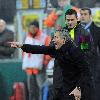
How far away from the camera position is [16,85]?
426 inches

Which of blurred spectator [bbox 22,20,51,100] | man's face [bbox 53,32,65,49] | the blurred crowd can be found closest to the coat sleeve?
man's face [bbox 53,32,65,49]

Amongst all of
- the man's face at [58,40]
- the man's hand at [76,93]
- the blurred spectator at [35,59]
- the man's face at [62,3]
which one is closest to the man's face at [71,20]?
the man's face at [58,40]

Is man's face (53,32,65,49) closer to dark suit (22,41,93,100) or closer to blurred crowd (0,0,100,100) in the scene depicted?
dark suit (22,41,93,100)

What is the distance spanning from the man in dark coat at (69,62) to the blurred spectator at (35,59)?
2.90 metres

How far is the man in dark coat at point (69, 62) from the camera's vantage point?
7152 mm

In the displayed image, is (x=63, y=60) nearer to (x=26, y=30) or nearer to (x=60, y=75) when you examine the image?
(x=60, y=75)

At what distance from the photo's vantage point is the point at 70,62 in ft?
23.6

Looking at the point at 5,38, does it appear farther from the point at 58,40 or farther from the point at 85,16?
the point at 58,40

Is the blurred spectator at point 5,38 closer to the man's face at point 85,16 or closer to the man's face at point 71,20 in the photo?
the man's face at point 85,16

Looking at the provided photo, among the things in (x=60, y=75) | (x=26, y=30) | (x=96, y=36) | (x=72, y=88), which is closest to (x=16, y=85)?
(x=26, y=30)

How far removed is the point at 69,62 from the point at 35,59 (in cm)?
324

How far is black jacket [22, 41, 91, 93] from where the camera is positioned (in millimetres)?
7168

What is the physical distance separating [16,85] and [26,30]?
128 centimetres

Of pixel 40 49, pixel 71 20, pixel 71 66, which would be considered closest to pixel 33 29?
pixel 71 20
